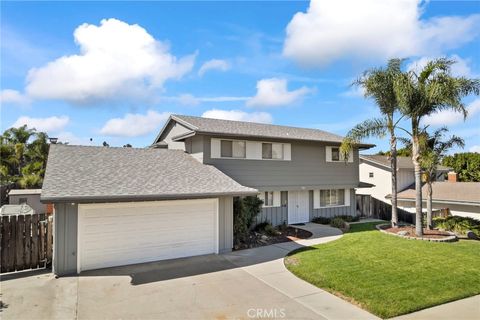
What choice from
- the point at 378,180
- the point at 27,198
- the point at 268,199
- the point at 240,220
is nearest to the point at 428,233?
the point at 268,199

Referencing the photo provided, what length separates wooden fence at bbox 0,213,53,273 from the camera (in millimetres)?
9133

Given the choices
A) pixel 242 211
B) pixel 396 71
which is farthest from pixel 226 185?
pixel 396 71

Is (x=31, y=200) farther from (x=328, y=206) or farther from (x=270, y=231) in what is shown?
(x=328, y=206)

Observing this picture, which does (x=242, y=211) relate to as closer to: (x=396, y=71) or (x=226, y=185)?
(x=226, y=185)

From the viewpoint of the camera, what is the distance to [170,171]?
12703 millimetres

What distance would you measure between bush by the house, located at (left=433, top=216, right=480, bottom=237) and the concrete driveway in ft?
38.0

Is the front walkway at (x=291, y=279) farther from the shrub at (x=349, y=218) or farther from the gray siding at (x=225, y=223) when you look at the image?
the shrub at (x=349, y=218)

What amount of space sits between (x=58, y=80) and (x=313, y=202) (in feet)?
50.2

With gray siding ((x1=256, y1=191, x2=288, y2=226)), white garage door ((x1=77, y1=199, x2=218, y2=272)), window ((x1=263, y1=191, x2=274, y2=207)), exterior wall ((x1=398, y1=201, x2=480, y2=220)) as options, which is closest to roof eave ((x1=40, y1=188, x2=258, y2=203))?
white garage door ((x1=77, y1=199, x2=218, y2=272))

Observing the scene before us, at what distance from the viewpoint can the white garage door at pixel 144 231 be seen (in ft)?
31.0

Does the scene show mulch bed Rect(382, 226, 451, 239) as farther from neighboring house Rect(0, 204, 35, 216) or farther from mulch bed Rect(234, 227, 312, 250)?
neighboring house Rect(0, 204, 35, 216)

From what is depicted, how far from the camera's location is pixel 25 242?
9320mm

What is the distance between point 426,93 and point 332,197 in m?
8.34

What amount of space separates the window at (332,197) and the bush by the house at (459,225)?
531 cm
